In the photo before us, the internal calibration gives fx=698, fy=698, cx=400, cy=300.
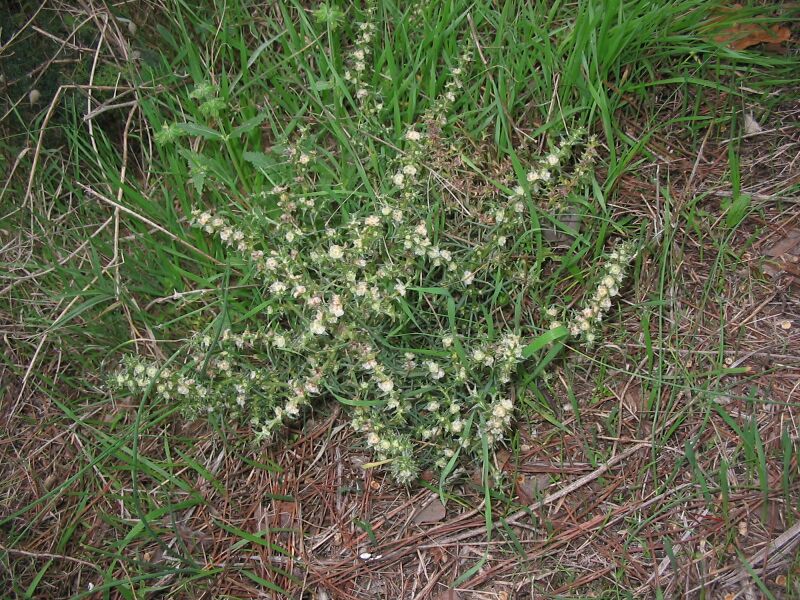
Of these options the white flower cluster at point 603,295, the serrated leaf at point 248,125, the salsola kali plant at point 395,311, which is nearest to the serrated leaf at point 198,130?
the serrated leaf at point 248,125

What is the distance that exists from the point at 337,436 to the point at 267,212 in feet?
2.80

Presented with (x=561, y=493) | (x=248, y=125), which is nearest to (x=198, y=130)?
(x=248, y=125)

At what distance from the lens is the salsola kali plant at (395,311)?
2.21 metres

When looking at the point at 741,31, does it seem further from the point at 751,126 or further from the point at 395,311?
the point at 395,311

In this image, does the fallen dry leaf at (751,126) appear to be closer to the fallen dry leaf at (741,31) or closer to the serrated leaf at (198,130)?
the fallen dry leaf at (741,31)

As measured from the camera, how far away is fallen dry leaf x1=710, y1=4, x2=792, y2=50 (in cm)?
251

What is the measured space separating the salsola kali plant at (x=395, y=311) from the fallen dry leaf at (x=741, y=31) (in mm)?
670

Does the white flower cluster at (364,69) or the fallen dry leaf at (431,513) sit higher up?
the white flower cluster at (364,69)

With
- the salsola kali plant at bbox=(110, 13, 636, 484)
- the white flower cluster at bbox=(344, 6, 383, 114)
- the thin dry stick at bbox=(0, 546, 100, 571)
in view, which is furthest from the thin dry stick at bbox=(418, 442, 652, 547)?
the white flower cluster at bbox=(344, 6, 383, 114)

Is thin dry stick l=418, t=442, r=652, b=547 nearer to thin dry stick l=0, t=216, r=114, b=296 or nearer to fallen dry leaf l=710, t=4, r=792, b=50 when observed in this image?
fallen dry leaf l=710, t=4, r=792, b=50

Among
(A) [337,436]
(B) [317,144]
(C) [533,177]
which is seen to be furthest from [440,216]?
(A) [337,436]

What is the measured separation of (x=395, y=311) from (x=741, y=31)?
163cm

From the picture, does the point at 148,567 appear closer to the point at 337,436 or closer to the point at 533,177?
the point at 337,436

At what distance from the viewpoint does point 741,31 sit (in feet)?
8.33
